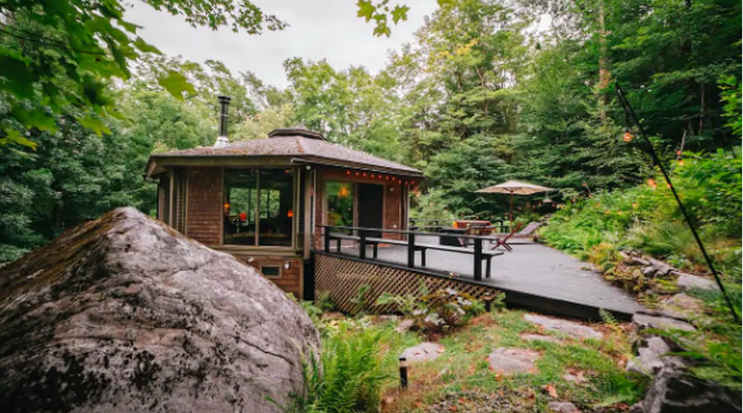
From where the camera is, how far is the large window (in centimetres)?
873

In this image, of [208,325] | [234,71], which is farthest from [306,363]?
[234,71]

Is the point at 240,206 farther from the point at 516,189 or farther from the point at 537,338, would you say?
the point at 516,189

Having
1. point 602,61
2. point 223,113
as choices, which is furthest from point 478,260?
point 602,61

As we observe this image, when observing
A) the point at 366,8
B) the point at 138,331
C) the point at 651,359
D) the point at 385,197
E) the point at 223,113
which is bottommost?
the point at 651,359

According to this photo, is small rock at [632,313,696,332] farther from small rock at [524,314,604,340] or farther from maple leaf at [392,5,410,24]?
maple leaf at [392,5,410,24]

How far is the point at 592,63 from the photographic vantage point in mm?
13094

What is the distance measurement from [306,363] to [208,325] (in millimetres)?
706

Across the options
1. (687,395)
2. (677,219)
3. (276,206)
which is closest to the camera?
(687,395)

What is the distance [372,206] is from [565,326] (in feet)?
24.5

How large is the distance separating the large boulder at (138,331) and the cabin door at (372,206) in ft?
26.6

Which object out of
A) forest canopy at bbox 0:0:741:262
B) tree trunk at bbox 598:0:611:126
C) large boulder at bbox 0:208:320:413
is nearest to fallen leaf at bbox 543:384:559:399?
large boulder at bbox 0:208:320:413

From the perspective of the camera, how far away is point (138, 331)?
1.68 metres

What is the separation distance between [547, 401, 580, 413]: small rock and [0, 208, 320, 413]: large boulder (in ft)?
5.61

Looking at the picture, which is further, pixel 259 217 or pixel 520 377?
pixel 259 217
